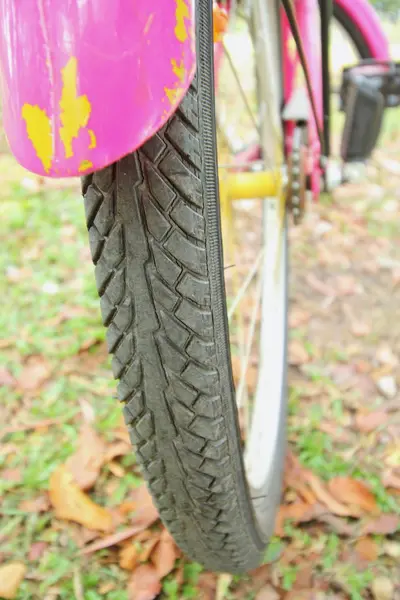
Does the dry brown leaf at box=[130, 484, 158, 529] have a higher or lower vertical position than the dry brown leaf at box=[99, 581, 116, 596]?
higher

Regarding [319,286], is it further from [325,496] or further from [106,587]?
[106,587]

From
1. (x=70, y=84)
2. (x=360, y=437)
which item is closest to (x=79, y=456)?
(x=360, y=437)

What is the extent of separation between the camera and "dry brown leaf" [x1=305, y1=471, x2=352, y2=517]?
3.03ft

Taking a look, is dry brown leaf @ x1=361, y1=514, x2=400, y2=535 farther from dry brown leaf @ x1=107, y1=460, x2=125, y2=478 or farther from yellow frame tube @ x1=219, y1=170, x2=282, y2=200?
yellow frame tube @ x1=219, y1=170, x2=282, y2=200

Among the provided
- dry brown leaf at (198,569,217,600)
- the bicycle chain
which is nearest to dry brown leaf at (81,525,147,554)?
dry brown leaf at (198,569,217,600)

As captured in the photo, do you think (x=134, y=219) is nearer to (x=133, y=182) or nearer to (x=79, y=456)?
(x=133, y=182)

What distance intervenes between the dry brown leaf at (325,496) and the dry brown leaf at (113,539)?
300 millimetres

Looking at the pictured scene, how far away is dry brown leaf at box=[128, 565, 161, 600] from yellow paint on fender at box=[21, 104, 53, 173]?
0.66 meters

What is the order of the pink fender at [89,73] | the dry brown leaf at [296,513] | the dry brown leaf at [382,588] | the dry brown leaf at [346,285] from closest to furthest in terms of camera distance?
the pink fender at [89,73], the dry brown leaf at [382,588], the dry brown leaf at [296,513], the dry brown leaf at [346,285]

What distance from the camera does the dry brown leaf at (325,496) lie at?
925 mm

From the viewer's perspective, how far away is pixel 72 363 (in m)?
1.21

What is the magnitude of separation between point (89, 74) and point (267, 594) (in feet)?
2.45

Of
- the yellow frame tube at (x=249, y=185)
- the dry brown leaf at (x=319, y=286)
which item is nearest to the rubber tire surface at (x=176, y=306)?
the yellow frame tube at (x=249, y=185)

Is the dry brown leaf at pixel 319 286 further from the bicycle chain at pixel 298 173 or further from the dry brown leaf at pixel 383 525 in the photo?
the dry brown leaf at pixel 383 525
